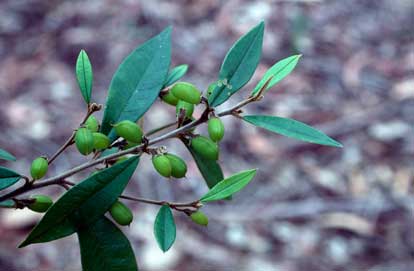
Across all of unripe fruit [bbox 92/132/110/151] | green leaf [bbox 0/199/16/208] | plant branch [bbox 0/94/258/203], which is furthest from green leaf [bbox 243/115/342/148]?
green leaf [bbox 0/199/16/208]

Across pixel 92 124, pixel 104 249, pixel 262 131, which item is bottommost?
pixel 104 249

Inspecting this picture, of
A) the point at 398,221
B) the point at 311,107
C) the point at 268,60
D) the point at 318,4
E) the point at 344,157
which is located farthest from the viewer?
the point at 318,4

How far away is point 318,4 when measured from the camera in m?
2.45

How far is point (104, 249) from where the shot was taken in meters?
0.52

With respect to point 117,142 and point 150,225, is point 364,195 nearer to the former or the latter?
point 150,225

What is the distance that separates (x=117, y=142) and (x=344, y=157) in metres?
1.44

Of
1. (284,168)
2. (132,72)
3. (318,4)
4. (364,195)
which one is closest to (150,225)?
(284,168)

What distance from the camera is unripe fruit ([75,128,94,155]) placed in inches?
19.4

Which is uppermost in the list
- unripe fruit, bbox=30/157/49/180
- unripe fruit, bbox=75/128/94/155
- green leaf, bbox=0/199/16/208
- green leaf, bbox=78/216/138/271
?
unripe fruit, bbox=75/128/94/155

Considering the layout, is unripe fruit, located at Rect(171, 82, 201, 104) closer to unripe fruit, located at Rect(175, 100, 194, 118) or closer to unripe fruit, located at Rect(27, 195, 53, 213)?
unripe fruit, located at Rect(175, 100, 194, 118)

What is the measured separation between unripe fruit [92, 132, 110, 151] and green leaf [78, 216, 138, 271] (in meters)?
0.07

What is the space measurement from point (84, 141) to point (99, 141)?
0.02 m

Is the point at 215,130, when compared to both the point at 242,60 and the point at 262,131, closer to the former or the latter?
the point at 242,60

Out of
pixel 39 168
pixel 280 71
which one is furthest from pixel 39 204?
pixel 280 71
